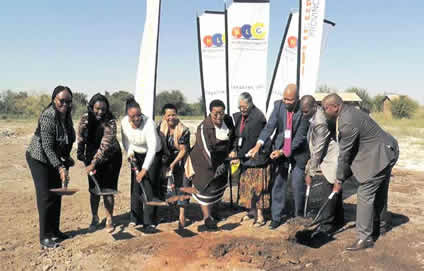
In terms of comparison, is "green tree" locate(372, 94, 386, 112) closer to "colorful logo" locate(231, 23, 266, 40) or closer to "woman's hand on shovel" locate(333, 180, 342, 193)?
"colorful logo" locate(231, 23, 266, 40)

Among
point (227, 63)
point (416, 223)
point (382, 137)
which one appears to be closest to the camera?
point (382, 137)

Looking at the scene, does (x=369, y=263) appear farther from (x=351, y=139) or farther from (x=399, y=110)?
(x=399, y=110)

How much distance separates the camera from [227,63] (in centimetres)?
686

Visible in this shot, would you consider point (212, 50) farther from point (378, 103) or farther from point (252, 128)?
point (378, 103)

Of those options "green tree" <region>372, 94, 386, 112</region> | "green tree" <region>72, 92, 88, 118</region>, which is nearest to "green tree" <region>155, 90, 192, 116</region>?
"green tree" <region>72, 92, 88, 118</region>

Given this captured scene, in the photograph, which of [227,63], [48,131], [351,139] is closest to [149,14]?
[227,63]

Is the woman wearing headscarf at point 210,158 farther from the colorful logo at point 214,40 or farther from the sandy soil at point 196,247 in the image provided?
the colorful logo at point 214,40

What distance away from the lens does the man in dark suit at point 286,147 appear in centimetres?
418

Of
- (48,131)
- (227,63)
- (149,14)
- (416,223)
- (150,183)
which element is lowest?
(416,223)

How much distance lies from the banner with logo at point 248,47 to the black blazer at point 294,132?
7.96ft

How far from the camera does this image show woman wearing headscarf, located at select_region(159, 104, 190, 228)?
430cm

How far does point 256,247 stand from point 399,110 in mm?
33993

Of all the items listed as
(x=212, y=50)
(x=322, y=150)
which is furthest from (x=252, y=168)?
(x=212, y=50)

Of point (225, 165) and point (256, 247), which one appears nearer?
point (256, 247)
